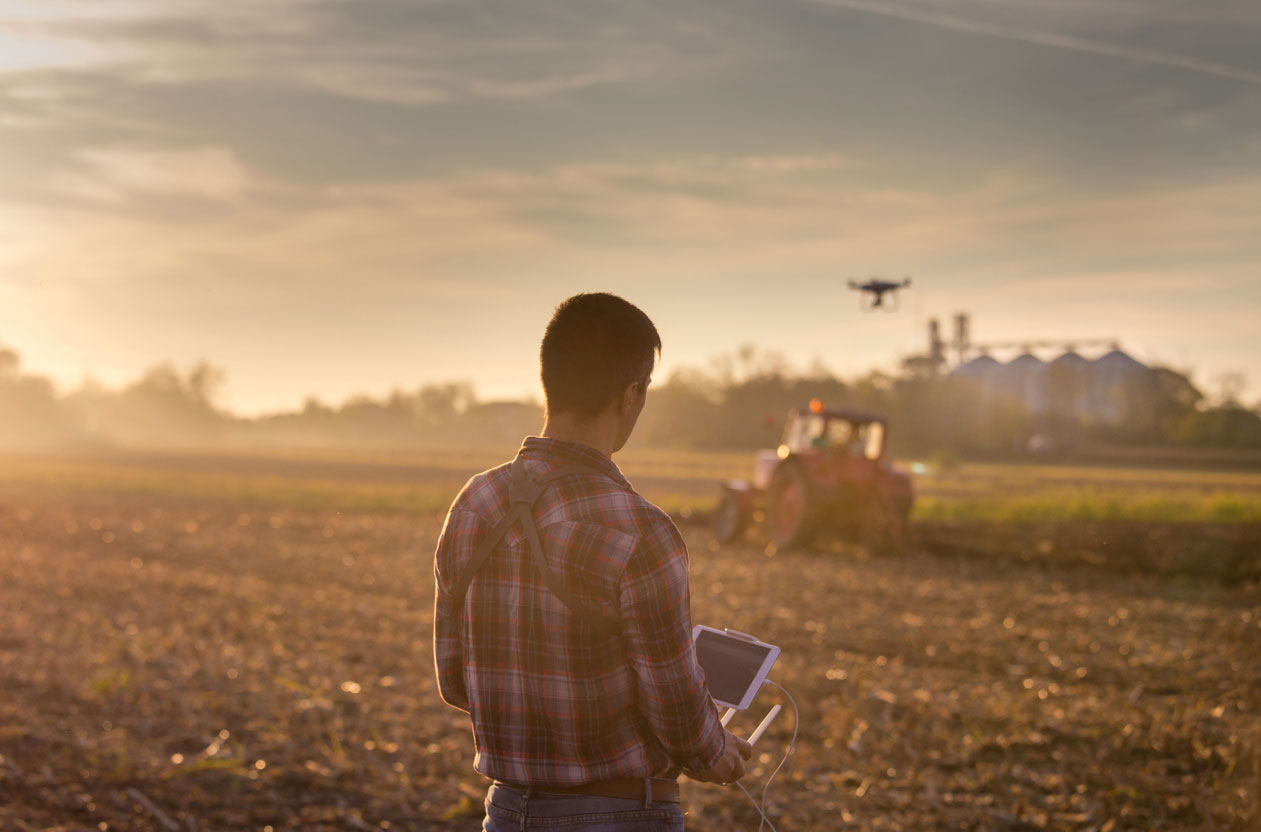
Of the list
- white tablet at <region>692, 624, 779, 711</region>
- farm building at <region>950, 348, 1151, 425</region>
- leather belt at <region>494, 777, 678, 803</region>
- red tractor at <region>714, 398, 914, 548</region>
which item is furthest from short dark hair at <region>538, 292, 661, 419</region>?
farm building at <region>950, 348, 1151, 425</region>

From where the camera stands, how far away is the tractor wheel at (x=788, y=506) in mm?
13227

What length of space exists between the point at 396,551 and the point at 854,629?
8.40 meters

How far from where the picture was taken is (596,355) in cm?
179

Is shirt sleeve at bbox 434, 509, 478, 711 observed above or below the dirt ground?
above

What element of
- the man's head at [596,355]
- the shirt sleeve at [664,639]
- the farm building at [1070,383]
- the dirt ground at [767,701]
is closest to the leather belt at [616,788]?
the shirt sleeve at [664,639]

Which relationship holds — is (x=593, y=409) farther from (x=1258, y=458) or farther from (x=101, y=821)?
(x=1258, y=458)

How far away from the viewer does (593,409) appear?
1.84 metres

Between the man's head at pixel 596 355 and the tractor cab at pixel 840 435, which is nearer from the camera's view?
the man's head at pixel 596 355

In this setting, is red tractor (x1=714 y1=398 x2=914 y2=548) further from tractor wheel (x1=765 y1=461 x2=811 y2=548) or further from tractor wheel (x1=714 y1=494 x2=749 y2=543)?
tractor wheel (x1=714 y1=494 x2=749 y2=543)

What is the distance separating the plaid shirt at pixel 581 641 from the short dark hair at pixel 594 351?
0.33 feet

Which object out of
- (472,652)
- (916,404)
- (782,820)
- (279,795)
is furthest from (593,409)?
(916,404)

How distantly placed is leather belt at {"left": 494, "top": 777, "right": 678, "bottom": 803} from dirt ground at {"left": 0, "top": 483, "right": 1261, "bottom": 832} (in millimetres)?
2985

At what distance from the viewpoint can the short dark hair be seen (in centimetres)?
179

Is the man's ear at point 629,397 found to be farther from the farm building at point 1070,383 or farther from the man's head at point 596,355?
the farm building at point 1070,383
